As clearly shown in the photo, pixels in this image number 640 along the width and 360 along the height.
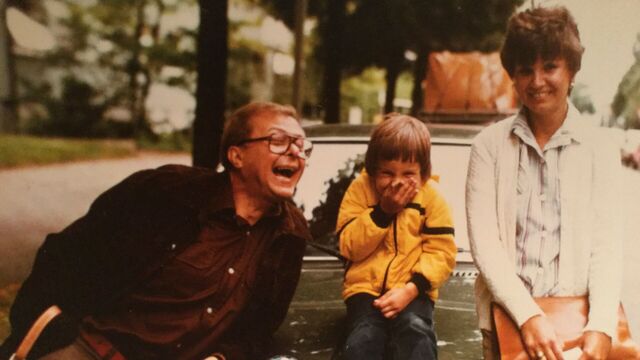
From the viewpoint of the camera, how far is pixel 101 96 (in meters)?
7.84

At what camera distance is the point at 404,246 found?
2111 millimetres

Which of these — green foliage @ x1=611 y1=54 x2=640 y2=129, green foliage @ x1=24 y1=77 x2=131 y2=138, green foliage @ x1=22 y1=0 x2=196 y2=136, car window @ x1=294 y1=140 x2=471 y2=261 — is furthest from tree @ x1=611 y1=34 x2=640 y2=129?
green foliage @ x1=24 y1=77 x2=131 y2=138

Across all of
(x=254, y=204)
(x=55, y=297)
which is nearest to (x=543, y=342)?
(x=254, y=204)

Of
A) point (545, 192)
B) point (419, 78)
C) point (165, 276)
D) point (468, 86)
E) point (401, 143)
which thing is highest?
point (419, 78)

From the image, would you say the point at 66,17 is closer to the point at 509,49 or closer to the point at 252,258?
the point at 252,258

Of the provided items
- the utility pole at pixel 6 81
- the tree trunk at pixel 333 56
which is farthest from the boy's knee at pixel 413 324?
the tree trunk at pixel 333 56

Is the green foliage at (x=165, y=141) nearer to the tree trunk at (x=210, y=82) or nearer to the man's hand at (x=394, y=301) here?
the tree trunk at (x=210, y=82)

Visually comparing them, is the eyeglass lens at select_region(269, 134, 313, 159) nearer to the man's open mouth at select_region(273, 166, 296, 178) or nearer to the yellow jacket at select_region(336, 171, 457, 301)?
the man's open mouth at select_region(273, 166, 296, 178)

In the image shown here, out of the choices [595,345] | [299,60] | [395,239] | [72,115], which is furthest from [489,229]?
[72,115]

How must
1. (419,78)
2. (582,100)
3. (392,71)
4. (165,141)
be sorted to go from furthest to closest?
(392,71) < (419,78) < (165,141) < (582,100)

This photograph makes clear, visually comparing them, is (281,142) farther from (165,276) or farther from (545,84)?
(545,84)

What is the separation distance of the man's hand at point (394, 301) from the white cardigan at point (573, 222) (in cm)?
24

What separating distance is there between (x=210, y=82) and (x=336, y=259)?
1985 millimetres

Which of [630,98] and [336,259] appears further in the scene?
[336,259]
